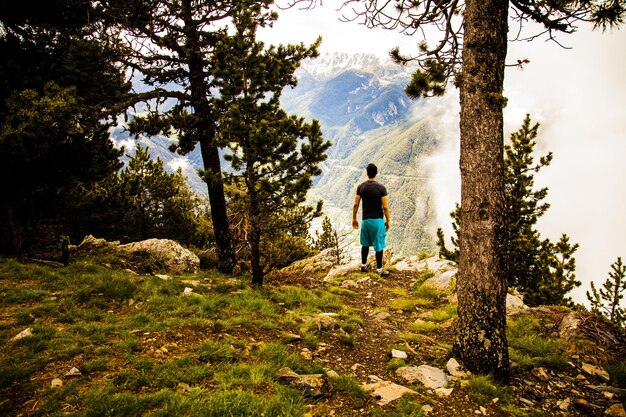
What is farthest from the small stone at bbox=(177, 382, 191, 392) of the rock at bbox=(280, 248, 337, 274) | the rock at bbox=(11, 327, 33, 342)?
the rock at bbox=(280, 248, 337, 274)

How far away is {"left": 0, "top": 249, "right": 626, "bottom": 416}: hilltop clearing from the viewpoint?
3.74 metres

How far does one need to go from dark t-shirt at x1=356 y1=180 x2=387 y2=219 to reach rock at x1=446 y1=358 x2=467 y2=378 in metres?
5.50

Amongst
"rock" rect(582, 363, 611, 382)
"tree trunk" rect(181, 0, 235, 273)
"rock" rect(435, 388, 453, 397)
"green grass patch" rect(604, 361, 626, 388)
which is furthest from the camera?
"tree trunk" rect(181, 0, 235, 273)

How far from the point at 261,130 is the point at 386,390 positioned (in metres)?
5.22

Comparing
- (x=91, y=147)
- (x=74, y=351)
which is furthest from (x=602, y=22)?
(x=91, y=147)

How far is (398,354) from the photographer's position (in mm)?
5371

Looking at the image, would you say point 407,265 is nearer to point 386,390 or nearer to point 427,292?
point 427,292

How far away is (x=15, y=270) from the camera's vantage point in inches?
315

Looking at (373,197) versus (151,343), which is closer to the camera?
(151,343)

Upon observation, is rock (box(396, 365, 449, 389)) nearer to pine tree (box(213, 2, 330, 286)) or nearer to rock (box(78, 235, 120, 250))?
pine tree (box(213, 2, 330, 286))

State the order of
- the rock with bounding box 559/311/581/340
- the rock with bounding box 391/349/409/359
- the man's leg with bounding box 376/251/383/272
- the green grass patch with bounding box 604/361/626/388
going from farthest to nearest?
1. the man's leg with bounding box 376/251/383/272
2. the rock with bounding box 559/311/581/340
3. the rock with bounding box 391/349/409/359
4. the green grass patch with bounding box 604/361/626/388

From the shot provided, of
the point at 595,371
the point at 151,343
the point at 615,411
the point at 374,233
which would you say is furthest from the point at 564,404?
the point at 374,233

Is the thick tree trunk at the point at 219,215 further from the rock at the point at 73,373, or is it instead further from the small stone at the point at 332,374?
the small stone at the point at 332,374

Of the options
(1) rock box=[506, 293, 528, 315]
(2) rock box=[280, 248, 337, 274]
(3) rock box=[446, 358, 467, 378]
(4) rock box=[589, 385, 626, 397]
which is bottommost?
(2) rock box=[280, 248, 337, 274]
